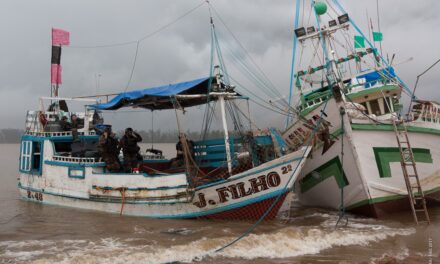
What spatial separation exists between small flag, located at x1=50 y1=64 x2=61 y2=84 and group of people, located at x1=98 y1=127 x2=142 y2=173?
5.76 m

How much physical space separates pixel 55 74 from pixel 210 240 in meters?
11.1

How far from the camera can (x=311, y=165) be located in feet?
38.5

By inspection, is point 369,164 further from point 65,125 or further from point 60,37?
point 60,37

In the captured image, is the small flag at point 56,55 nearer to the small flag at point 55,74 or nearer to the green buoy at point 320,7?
the small flag at point 55,74

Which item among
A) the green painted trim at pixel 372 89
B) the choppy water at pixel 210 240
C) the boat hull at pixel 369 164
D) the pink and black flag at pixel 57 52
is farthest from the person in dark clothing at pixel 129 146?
the green painted trim at pixel 372 89

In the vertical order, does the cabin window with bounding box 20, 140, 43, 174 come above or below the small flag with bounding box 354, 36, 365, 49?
below

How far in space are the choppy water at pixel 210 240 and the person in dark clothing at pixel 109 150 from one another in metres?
1.47

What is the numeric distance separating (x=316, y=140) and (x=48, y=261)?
715cm

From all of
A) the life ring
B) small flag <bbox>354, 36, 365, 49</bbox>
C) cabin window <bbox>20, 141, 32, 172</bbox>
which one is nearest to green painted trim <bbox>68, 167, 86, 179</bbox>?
cabin window <bbox>20, 141, 32, 172</bbox>

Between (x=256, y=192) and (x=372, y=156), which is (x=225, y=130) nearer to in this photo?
(x=256, y=192)

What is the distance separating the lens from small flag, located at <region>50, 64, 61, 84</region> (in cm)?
1562

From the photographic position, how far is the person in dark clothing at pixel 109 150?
11.2 m

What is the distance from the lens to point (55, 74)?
1570 centimetres

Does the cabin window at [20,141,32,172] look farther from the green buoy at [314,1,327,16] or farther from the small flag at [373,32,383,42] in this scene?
the small flag at [373,32,383,42]
